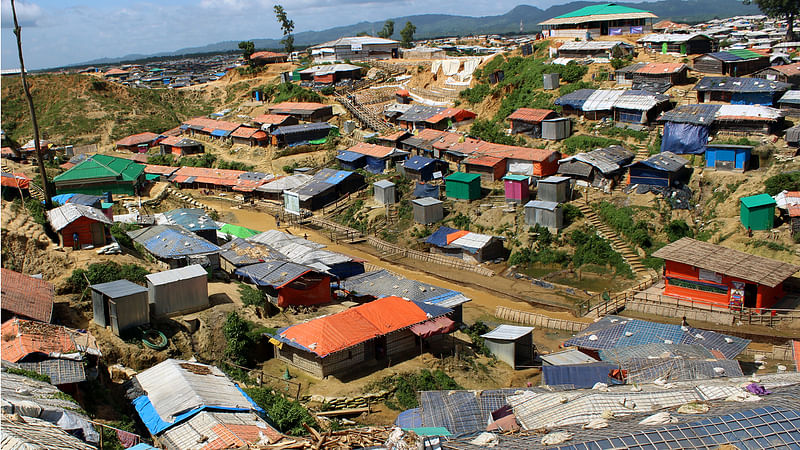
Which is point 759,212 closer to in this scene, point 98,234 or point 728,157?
point 728,157

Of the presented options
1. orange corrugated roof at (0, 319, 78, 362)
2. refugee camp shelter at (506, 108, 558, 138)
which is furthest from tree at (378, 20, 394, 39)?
orange corrugated roof at (0, 319, 78, 362)

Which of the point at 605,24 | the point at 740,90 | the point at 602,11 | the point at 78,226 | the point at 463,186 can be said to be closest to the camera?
the point at 78,226

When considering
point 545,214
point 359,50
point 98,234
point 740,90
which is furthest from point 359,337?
point 359,50

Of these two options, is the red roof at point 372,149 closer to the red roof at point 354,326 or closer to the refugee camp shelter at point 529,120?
the refugee camp shelter at point 529,120

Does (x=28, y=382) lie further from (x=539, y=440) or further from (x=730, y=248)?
(x=730, y=248)

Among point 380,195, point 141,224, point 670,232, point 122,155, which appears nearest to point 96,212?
point 141,224
